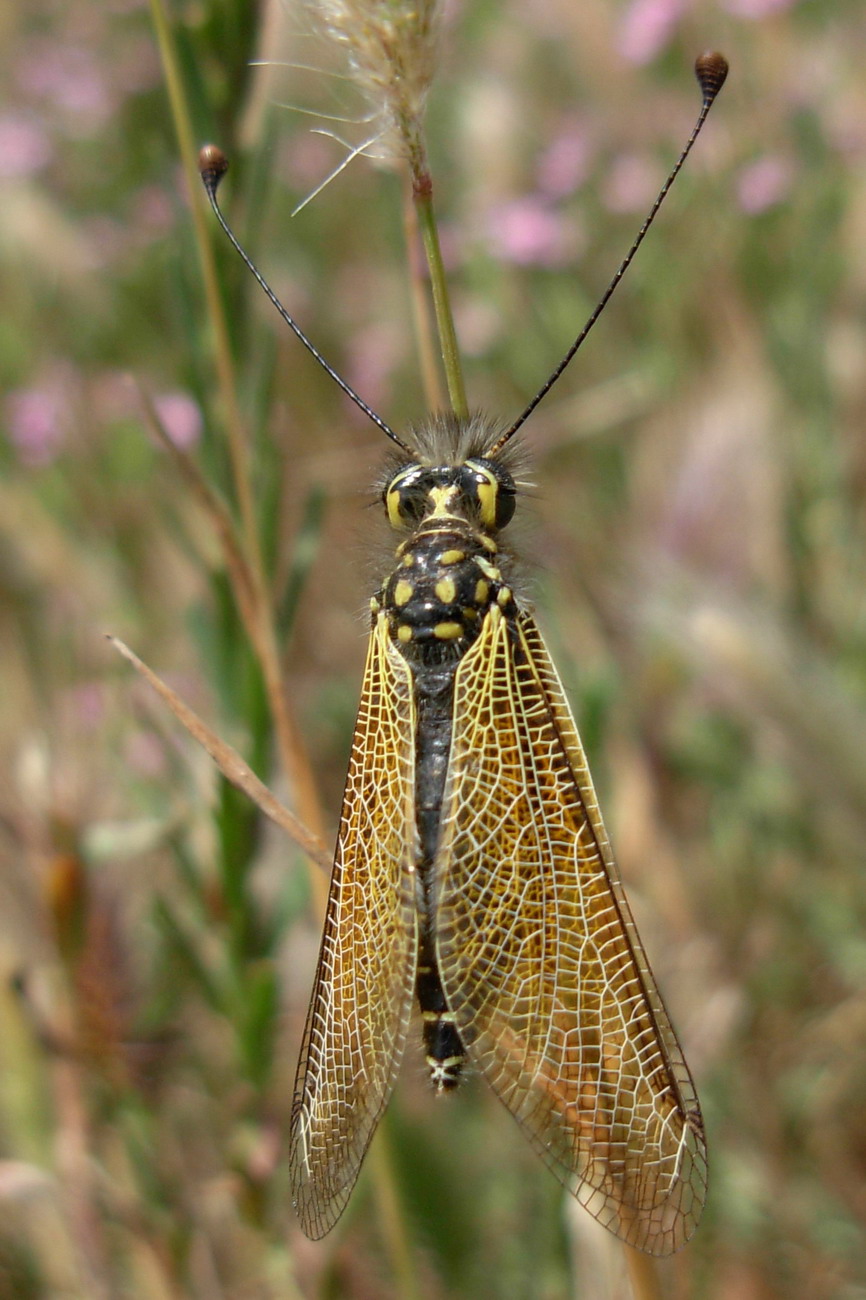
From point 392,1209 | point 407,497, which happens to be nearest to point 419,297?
point 407,497

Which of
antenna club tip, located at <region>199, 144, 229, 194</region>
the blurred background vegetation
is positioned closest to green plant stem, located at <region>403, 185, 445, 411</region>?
the blurred background vegetation

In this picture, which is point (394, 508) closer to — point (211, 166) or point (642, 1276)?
point (211, 166)

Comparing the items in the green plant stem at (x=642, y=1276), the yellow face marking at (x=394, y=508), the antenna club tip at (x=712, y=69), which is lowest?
the green plant stem at (x=642, y=1276)

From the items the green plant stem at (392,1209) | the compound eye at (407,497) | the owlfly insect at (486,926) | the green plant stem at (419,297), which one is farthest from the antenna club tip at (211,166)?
the green plant stem at (392,1209)

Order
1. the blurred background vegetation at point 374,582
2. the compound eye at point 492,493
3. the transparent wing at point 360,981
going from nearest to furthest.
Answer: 1. the transparent wing at point 360,981
2. the compound eye at point 492,493
3. the blurred background vegetation at point 374,582

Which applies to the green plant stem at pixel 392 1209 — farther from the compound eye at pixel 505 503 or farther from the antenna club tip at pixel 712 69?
the antenna club tip at pixel 712 69

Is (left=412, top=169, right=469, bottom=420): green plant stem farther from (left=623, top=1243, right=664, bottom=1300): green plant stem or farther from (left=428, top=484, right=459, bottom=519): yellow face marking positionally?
(left=623, top=1243, right=664, bottom=1300): green plant stem

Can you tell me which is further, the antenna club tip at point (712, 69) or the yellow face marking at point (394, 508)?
the yellow face marking at point (394, 508)
